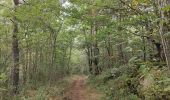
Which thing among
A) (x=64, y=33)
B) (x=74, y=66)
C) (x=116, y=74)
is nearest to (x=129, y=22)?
(x=116, y=74)

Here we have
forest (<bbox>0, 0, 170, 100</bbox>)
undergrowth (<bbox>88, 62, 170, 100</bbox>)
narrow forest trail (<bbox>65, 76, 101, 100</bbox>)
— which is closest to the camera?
undergrowth (<bbox>88, 62, 170, 100</bbox>)

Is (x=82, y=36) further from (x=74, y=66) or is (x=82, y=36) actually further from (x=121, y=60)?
(x=74, y=66)

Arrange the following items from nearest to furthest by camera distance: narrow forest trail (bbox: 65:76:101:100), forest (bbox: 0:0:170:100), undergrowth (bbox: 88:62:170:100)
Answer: undergrowth (bbox: 88:62:170:100) < forest (bbox: 0:0:170:100) < narrow forest trail (bbox: 65:76:101:100)

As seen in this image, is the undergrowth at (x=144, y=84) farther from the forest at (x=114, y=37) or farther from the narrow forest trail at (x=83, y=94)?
the narrow forest trail at (x=83, y=94)

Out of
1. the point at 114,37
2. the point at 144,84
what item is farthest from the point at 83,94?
the point at 144,84

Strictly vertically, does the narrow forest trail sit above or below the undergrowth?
below

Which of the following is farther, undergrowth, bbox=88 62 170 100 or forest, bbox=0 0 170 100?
forest, bbox=0 0 170 100

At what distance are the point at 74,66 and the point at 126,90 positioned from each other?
126ft

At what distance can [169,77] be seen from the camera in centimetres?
794

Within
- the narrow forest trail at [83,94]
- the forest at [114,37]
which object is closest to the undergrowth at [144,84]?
the forest at [114,37]

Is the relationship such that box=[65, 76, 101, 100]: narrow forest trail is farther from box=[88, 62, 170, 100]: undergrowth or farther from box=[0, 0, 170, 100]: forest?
box=[88, 62, 170, 100]: undergrowth

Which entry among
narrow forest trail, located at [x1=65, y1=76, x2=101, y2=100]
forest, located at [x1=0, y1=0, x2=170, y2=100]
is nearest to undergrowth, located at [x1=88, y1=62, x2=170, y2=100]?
forest, located at [x1=0, y1=0, x2=170, y2=100]

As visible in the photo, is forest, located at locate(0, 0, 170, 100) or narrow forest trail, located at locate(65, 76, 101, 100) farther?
narrow forest trail, located at locate(65, 76, 101, 100)

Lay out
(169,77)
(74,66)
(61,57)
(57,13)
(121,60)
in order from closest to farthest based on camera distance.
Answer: (169,77), (57,13), (121,60), (61,57), (74,66)
